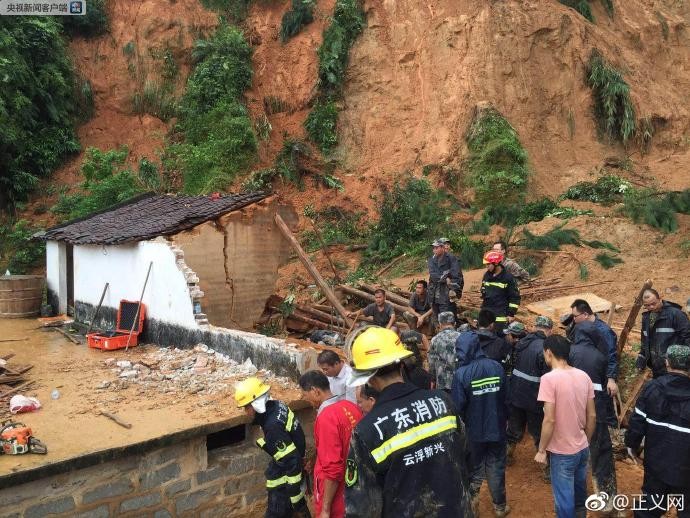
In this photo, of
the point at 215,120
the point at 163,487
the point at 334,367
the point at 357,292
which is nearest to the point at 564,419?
the point at 334,367

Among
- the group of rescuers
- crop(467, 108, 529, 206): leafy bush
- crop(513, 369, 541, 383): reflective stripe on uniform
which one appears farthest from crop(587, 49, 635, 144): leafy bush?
crop(513, 369, 541, 383): reflective stripe on uniform

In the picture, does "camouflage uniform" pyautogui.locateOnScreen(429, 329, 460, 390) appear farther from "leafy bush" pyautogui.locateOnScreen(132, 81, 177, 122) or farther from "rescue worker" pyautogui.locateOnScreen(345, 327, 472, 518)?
"leafy bush" pyautogui.locateOnScreen(132, 81, 177, 122)

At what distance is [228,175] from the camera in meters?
21.2

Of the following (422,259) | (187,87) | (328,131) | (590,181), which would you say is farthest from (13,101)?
(590,181)

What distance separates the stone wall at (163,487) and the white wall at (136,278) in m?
3.02

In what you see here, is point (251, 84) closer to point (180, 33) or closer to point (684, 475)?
point (180, 33)

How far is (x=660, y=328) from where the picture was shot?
612 centimetres

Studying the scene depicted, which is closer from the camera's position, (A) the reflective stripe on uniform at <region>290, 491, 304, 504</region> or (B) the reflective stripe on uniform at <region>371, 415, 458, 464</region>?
(B) the reflective stripe on uniform at <region>371, 415, 458, 464</region>

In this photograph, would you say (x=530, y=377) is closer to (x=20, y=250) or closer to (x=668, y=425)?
(x=668, y=425)

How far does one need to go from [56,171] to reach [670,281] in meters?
22.2

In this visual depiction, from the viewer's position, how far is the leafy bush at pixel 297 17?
24406 mm

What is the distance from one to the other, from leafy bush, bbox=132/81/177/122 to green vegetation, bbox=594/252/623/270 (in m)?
18.3

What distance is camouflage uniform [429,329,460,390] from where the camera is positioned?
580 cm

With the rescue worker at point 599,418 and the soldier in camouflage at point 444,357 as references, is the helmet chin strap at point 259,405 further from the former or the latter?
the rescue worker at point 599,418
